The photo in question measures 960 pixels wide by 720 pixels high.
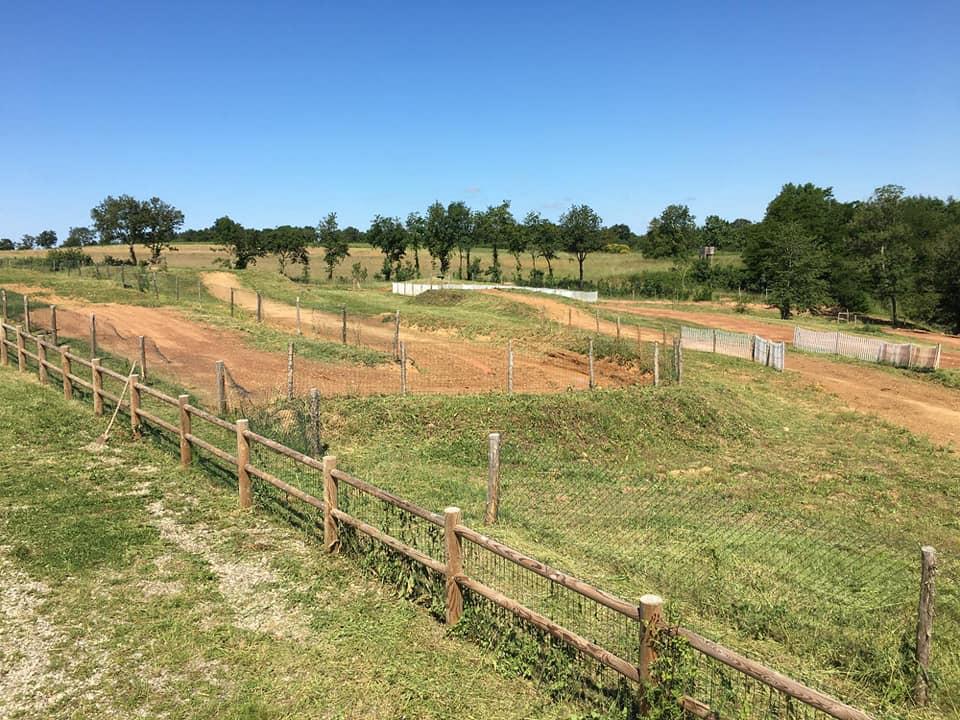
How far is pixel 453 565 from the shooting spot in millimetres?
6316

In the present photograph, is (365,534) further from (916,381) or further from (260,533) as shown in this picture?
(916,381)

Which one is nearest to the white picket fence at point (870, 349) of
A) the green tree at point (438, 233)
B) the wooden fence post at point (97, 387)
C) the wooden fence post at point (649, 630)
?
the wooden fence post at point (649, 630)

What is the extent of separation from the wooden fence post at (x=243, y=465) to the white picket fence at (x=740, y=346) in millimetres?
22852

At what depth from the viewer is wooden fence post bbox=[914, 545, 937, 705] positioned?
5.42m

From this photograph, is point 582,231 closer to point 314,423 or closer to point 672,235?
point 672,235

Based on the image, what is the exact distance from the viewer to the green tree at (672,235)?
364 feet

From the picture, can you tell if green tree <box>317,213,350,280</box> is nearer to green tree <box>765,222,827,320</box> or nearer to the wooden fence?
green tree <box>765,222,827,320</box>

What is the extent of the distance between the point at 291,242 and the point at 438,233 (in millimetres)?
17836

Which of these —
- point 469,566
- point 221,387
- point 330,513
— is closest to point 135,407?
point 221,387

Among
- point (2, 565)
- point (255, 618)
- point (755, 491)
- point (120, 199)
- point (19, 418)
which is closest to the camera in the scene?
point (255, 618)

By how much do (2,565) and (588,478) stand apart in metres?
8.62

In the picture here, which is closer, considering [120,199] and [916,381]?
[916,381]

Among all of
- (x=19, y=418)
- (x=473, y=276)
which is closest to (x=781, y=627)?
(x=19, y=418)

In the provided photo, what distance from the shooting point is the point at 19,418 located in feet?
43.5
